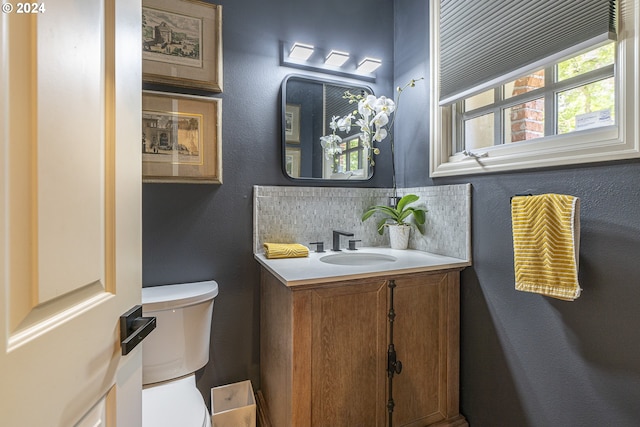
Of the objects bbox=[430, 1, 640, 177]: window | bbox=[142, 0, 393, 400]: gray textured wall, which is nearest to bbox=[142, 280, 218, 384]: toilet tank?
bbox=[142, 0, 393, 400]: gray textured wall

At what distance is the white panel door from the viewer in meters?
0.37

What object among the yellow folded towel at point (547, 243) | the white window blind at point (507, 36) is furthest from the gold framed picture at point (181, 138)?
the yellow folded towel at point (547, 243)

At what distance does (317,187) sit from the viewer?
1.76 meters

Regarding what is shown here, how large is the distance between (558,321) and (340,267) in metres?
0.84

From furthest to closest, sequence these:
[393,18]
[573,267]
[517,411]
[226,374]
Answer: [393,18]
[226,374]
[517,411]
[573,267]

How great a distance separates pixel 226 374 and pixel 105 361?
117cm

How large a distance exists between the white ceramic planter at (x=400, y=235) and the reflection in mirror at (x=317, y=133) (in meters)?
0.38

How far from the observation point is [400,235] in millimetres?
1782

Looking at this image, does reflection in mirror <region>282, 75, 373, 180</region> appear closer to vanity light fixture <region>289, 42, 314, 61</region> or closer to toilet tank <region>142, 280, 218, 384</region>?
vanity light fixture <region>289, 42, 314, 61</region>

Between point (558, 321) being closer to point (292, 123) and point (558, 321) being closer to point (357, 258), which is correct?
point (357, 258)

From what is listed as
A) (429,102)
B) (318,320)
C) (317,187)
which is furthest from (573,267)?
(317,187)

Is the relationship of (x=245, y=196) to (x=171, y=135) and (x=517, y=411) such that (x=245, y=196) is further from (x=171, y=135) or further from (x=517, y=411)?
(x=517, y=411)

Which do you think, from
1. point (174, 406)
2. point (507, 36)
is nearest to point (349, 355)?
point (174, 406)

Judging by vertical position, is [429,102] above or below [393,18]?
below
